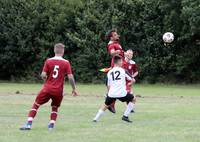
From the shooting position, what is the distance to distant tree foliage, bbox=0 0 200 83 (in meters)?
39.3

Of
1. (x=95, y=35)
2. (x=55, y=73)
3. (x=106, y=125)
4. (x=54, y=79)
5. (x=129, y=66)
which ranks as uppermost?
(x=55, y=73)

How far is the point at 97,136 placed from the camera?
11047 millimetres

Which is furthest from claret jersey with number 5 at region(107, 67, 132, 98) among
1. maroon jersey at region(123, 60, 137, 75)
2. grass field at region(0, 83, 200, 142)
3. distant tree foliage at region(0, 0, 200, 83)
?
distant tree foliage at region(0, 0, 200, 83)

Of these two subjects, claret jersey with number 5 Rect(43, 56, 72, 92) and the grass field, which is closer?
the grass field

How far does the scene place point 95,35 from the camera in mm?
40219

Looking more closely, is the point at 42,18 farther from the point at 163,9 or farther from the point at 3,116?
the point at 3,116

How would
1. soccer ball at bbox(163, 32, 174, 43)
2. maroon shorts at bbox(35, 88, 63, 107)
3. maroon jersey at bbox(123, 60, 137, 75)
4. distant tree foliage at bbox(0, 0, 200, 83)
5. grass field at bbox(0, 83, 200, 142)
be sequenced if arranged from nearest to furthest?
grass field at bbox(0, 83, 200, 142), maroon shorts at bbox(35, 88, 63, 107), maroon jersey at bbox(123, 60, 137, 75), soccer ball at bbox(163, 32, 174, 43), distant tree foliage at bbox(0, 0, 200, 83)

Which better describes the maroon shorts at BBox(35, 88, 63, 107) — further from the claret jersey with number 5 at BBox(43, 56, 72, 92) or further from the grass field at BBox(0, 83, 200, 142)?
the grass field at BBox(0, 83, 200, 142)

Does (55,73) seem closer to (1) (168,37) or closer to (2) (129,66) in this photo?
(2) (129,66)

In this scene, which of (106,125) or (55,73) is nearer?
(55,73)

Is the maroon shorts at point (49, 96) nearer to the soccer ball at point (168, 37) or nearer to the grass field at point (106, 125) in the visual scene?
the grass field at point (106, 125)

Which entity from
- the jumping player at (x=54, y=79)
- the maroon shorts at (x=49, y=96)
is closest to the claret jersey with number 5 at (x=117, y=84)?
the jumping player at (x=54, y=79)

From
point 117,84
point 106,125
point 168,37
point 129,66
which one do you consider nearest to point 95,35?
point 168,37

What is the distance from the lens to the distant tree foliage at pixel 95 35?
39.3 m
